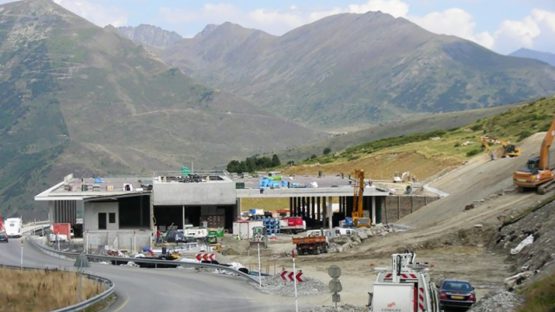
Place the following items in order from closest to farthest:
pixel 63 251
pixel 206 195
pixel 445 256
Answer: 1. pixel 445 256
2. pixel 63 251
3. pixel 206 195

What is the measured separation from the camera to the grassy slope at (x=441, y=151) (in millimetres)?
112438

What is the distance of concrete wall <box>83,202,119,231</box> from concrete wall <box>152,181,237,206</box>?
3711 mm

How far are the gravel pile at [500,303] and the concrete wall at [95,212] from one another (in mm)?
55909

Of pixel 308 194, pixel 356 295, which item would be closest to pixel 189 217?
pixel 308 194

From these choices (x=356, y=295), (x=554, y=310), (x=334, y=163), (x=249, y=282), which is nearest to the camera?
(x=554, y=310)

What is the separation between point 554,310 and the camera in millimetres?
24438

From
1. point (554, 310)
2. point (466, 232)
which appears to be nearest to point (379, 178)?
point (466, 232)

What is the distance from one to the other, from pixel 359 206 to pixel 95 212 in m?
22.6

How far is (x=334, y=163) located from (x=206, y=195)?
5687cm

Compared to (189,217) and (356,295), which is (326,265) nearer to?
(356,295)

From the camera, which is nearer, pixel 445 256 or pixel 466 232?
pixel 445 256

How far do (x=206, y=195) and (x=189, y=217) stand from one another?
5285 millimetres

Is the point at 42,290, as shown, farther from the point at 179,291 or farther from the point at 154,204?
the point at 154,204

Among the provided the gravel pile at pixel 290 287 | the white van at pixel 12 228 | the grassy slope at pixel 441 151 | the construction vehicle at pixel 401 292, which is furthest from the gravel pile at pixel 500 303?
the grassy slope at pixel 441 151
